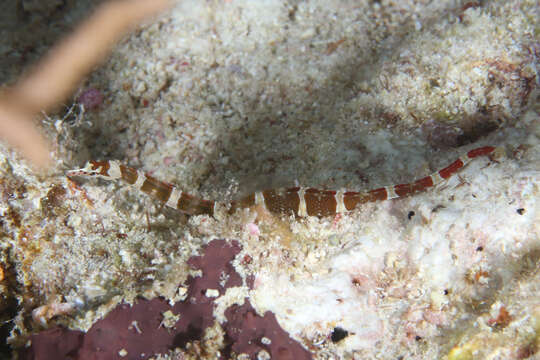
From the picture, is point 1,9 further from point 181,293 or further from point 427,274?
point 427,274

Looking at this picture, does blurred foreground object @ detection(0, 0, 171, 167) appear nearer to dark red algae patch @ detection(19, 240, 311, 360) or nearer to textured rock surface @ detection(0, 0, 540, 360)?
textured rock surface @ detection(0, 0, 540, 360)

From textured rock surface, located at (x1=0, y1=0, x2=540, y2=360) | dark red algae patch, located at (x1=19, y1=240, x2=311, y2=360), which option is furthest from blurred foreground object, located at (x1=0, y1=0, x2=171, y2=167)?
dark red algae patch, located at (x1=19, y1=240, x2=311, y2=360)

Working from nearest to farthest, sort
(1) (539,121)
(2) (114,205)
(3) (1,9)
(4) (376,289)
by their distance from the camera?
(4) (376,289) → (1) (539,121) → (2) (114,205) → (3) (1,9)

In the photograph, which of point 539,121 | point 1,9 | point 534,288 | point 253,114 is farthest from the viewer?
point 1,9

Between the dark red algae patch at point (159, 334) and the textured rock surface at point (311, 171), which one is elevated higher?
the textured rock surface at point (311, 171)

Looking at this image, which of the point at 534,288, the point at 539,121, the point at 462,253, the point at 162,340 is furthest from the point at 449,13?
the point at 162,340

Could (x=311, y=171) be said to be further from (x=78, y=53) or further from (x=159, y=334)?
(x=78, y=53)

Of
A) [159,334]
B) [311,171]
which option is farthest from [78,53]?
[159,334]

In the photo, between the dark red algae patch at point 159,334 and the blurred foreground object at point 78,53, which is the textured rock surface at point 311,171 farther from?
the blurred foreground object at point 78,53

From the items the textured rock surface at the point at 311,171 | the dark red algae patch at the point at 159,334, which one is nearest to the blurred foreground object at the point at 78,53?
the textured rock surface at the point at 311,171
